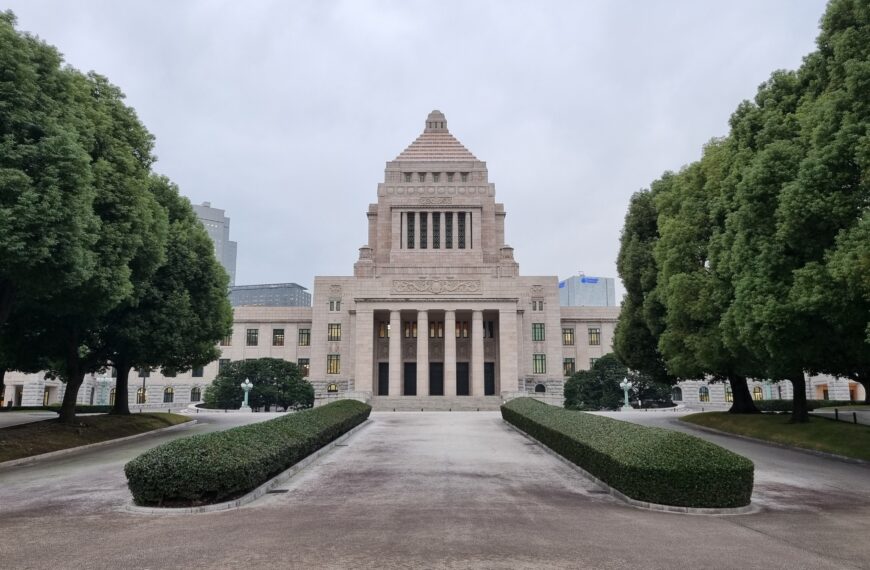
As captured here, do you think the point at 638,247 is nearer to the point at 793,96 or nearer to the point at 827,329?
the point at 793,96

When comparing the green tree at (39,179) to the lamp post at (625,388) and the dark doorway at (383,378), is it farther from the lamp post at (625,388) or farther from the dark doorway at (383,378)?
the lamp post at (625,388)

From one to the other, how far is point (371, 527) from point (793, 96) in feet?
64.2

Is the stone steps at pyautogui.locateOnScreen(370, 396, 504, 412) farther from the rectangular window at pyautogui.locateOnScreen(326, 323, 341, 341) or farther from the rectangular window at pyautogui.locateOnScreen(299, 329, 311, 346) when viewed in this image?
the rectangular window at pyautogui.locateOnScreen(299, 329, 311, 346)

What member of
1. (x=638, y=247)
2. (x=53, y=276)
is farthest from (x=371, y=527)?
(x=638, y=247)

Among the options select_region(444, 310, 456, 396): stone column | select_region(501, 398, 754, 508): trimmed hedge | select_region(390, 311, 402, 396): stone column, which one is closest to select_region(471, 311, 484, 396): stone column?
select_region(444, 310, 456, 396): stone column

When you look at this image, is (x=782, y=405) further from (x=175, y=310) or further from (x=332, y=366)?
(x=332, y=366)

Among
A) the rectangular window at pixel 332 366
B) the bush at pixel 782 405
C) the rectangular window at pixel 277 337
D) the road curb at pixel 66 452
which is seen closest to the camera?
the road curb at pixel 66 452

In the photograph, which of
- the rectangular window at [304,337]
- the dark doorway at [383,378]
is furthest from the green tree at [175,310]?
the rectangular window at [304,337]

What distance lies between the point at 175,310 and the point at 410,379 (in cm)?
3743

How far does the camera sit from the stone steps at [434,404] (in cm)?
4993

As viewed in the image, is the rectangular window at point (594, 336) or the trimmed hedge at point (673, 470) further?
the rectangular window at point (594, 336)

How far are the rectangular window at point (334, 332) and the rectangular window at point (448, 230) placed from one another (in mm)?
15369

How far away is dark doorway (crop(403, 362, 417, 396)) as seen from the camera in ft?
203

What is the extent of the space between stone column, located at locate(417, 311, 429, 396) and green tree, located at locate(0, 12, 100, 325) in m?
39.0
